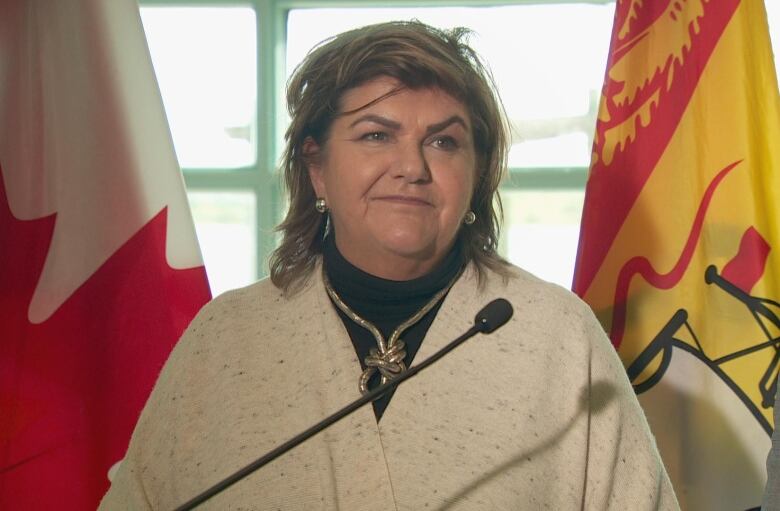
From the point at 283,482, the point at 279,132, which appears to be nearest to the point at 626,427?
the point at 283,482

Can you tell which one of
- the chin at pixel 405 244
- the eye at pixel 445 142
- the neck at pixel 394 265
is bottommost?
the neck at pixel 394 265

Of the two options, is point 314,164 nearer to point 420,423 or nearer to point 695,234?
point 420,423

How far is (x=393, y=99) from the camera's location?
1650mm

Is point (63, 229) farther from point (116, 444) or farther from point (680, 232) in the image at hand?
point (680, 232)

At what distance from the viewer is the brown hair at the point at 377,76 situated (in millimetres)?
1683

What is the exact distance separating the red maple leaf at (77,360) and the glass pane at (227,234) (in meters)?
0.98

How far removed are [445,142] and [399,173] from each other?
→ 0.13 metres

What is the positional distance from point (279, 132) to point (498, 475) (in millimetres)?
1815

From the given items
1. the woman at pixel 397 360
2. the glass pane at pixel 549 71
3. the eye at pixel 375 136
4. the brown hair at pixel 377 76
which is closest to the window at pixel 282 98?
the glass pane at pixel 549 71

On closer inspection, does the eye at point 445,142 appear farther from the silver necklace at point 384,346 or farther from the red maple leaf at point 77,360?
the red maple leaf at point 77,360

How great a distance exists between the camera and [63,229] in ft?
6.93

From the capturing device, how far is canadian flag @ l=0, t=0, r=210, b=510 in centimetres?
207

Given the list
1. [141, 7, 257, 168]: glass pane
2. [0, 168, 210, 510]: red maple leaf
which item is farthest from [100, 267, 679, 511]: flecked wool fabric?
[141, 7, 257, 168]: glass pane

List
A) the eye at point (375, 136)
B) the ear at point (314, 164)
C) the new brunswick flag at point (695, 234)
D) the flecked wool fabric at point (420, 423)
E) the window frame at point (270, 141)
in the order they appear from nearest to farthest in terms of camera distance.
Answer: the flecked wool fabric at point (420, 423) < the eye at point (375, 136) < the ear at point (314, 164) < the new brunswick flag at point (695, 234) < the window frame at point (270, 141)
